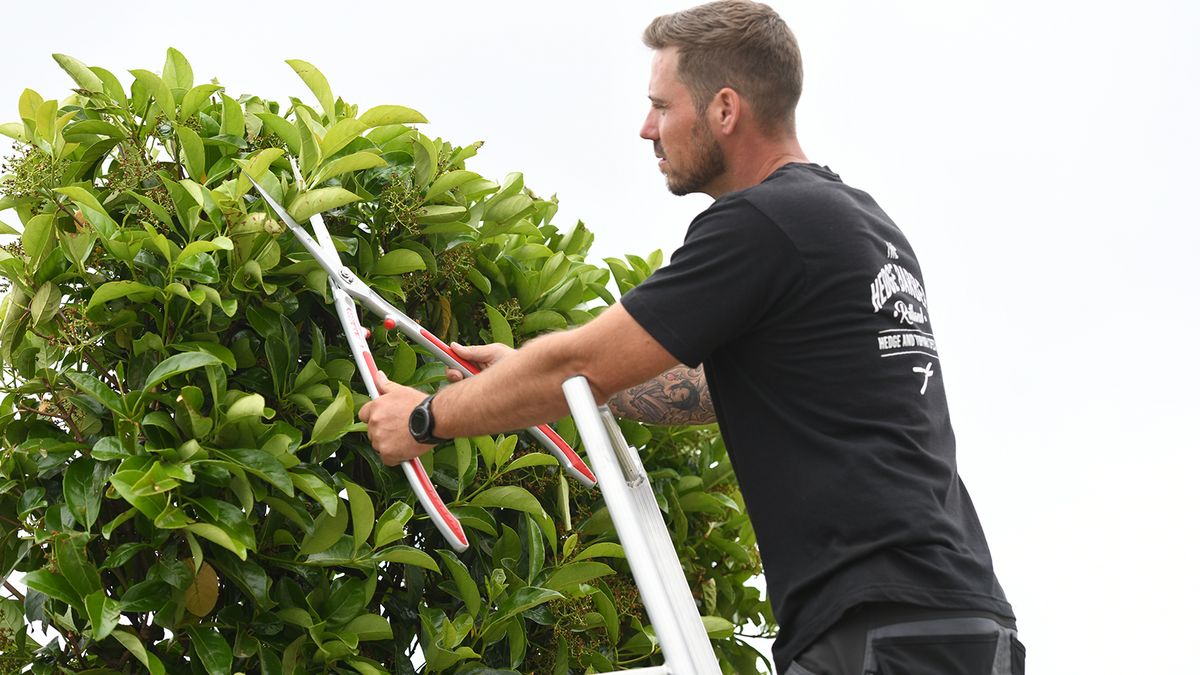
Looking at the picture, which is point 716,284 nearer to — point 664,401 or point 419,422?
point 419,422

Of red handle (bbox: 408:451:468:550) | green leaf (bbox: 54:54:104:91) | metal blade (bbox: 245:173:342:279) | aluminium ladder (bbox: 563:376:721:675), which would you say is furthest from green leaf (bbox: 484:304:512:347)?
green leaf (bbox: 54:54:104:91)

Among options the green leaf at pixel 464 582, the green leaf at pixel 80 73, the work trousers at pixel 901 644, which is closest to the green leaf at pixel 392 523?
the green leaf at pixel 464 582

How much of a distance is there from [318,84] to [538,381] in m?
0.90

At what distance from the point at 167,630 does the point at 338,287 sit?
0.69 metres

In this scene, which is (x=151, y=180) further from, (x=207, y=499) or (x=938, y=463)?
(x=938, y=463)

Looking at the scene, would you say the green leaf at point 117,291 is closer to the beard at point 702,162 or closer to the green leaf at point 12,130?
the green leaf at point 12,130

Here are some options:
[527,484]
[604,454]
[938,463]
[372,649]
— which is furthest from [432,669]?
[938,463]

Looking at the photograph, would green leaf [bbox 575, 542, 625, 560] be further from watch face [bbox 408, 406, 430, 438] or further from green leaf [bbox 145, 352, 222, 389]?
green leaf [bbox 145, 352, 222, 389]

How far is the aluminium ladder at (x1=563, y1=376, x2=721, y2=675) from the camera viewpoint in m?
1.76

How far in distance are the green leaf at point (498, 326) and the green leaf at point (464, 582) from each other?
1.40 feet

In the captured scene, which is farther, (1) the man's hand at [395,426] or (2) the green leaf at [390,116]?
(2) the green leaf at [390,116]

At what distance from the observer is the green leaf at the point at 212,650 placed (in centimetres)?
Answer: 207

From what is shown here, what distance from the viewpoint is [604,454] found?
181 centimetres

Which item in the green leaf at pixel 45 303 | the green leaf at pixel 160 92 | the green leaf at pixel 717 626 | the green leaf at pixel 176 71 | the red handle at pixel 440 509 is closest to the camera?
the red handle at pixel 440 509
